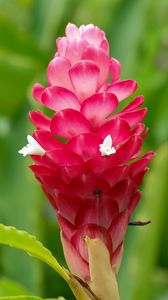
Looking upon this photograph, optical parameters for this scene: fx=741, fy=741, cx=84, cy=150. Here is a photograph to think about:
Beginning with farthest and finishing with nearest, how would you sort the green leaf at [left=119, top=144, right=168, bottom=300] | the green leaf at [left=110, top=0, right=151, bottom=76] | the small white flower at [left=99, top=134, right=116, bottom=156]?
the green leaf at [left=110, top=0, right=151, bottom=76] → the green leaf at [left=119, top=144, right=168, bottom=300] → the small white flower at [left=99, top=134, right=116, bottom=156]

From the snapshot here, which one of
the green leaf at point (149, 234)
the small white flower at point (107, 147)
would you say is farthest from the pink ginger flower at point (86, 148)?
the green leaf at point (149, 234)

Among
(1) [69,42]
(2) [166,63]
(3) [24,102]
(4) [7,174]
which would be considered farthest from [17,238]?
(2) [166,63]

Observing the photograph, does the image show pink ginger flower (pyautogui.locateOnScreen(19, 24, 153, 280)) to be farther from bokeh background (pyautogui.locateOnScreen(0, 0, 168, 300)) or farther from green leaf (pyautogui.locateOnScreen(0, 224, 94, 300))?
bokeh background (pyautogui.locateOnScreen(0, 0, 168, 300))

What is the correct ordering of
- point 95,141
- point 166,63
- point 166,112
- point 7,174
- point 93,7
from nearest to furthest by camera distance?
point 95,141 → point 7,174 → point 166,112 → point 93,7 → point 166,63

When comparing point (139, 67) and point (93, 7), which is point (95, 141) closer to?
point (139, 67)

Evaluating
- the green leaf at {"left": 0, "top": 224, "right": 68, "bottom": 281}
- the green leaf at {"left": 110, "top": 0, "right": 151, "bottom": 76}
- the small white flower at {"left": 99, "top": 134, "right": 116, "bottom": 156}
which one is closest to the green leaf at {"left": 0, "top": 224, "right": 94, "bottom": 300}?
the green leaf at {"left": 0, "top": 224, "right": 68, "bottom": 281}
